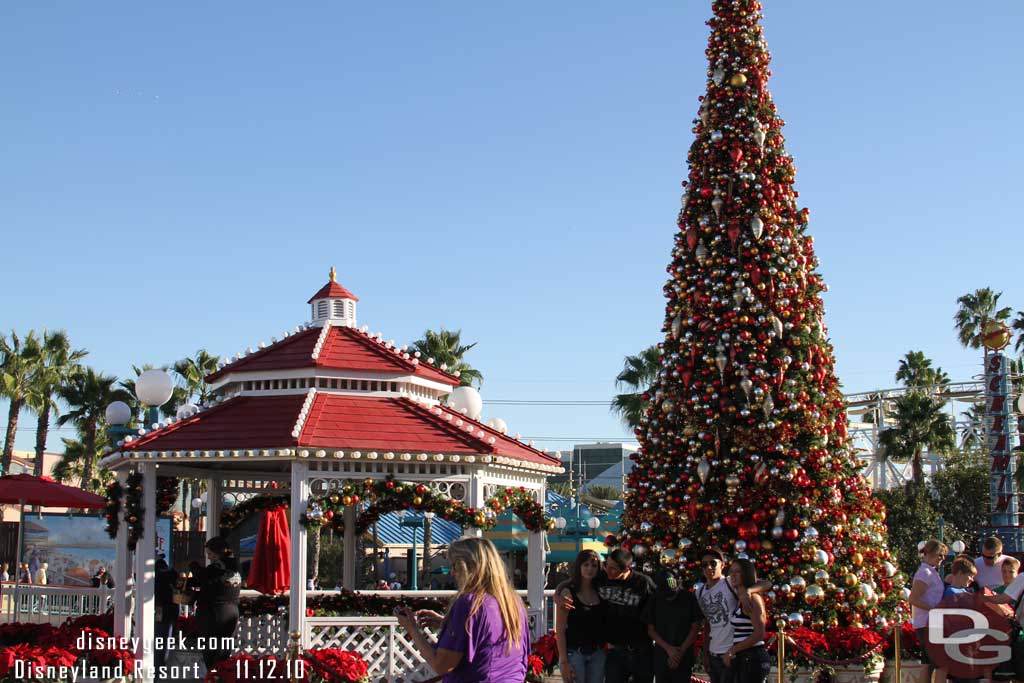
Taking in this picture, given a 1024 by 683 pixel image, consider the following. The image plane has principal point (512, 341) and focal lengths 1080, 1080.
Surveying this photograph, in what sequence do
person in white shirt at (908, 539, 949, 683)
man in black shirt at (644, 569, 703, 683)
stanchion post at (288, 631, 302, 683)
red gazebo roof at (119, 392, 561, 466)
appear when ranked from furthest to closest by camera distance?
red gazebo roof at (119, 392, 561, 466) < stanchion post at (288, 631, 302, 683) < person in white shirt at (908, 539, 949, 683) < man in black shirt at (644, 569, 703, 683)

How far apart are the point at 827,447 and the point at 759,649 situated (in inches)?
207

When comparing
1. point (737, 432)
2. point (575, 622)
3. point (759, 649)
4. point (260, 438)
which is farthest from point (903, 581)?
point (260, 438)

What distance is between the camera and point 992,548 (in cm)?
1108

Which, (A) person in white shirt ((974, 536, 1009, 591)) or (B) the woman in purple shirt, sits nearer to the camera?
(B) the woman in purple shirt

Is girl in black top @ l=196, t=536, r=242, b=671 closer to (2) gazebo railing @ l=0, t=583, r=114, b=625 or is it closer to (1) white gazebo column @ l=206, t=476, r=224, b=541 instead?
(2) gazebo railing @ l=0, t=583, r=114, b=625

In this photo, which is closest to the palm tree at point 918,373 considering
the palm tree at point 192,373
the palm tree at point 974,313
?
the palm tree at point 974,313

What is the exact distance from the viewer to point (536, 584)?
13.6m

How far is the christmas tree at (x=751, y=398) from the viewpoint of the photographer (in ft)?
40.1

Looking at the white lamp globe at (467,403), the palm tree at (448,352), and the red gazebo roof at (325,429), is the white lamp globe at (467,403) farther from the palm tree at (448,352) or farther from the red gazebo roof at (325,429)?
the palm tree at (448,352)

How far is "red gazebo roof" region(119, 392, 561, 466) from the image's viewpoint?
39.8 ft

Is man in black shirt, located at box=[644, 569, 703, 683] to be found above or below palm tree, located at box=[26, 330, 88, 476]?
below

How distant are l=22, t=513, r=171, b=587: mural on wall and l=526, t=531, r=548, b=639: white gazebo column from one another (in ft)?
55.3

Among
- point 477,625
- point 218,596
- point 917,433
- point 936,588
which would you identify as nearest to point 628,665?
point 936,588

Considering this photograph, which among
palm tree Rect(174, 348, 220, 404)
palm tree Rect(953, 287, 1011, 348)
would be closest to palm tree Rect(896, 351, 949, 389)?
palm tree Rect(953, 287, 1011, 348)
